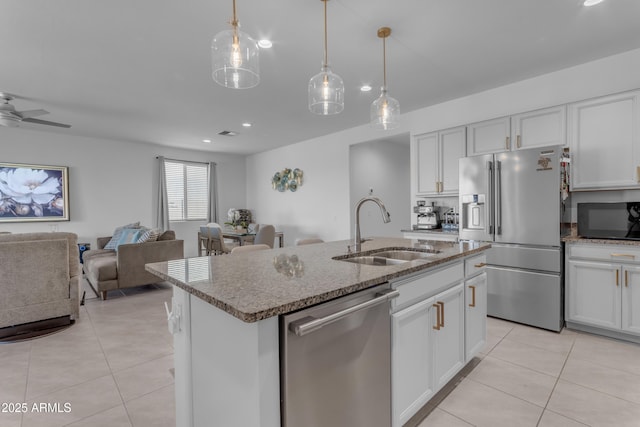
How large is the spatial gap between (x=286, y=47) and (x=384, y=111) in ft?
3.50

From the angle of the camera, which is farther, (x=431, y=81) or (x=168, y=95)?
(x=168, y=95)

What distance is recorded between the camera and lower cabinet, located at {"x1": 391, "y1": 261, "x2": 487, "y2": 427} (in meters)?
1.44

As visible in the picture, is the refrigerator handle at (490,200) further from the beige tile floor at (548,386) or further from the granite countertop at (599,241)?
the beige tile floor at (548,386)

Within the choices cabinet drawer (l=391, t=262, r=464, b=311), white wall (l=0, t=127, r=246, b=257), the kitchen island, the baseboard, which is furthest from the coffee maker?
white wall (l=0, t=127, r=246, b=257)

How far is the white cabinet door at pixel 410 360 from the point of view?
1408 mm

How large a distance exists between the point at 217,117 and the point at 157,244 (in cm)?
209

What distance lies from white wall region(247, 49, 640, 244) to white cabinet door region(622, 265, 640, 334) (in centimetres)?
170

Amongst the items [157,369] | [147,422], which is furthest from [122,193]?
[147,422]

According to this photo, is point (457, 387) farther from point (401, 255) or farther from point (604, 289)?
point (604, 289)

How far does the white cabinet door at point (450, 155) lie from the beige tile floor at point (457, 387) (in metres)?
1.78

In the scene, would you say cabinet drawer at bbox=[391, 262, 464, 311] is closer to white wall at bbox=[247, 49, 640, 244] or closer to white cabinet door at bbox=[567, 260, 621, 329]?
white cabinet door at bbox=[567, 260, 621, 329]

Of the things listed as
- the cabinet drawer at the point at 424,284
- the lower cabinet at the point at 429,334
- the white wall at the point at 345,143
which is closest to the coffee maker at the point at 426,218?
the white wall at the point at 345,143

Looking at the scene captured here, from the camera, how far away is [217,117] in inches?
184

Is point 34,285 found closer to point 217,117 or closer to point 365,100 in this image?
point 217,117
